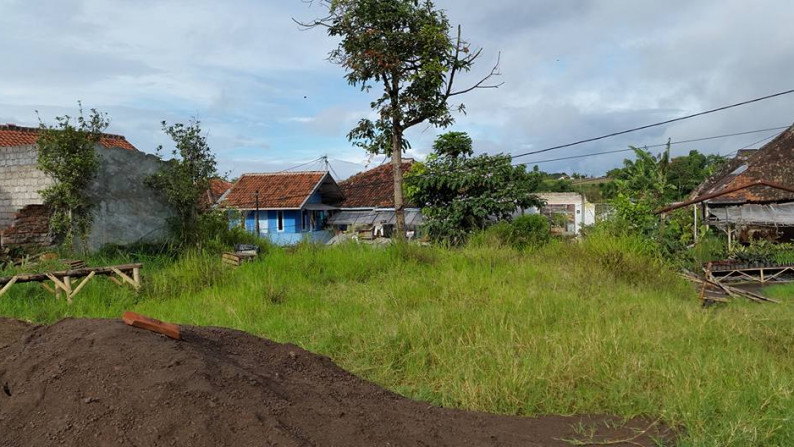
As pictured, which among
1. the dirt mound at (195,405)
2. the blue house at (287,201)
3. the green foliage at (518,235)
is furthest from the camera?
the blue house at (287,201)

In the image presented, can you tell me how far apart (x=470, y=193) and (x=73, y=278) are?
31.1ft

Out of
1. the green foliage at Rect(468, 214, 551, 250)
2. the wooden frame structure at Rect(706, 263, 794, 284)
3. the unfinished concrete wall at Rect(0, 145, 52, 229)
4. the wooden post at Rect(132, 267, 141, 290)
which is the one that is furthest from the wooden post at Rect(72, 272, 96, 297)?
the wooden frame structure at Rect(706, 263, 794, 284)

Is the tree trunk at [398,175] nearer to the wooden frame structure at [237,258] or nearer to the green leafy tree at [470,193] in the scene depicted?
the green leafy tree at [470,193]

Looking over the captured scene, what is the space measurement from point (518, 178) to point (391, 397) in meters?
11.4

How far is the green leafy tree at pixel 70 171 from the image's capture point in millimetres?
10711

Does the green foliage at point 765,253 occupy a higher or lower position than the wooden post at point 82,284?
lower

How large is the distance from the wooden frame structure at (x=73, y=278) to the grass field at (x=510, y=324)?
0.57 feet

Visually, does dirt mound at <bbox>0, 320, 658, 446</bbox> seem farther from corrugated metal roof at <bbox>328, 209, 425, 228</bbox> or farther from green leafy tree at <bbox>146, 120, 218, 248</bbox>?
corrugated metal roof at <bbox>328, 209, 425, 228</bbox>

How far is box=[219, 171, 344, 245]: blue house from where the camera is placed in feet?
91.7

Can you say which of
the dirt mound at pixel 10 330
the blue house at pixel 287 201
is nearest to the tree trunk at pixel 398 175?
the dirt mound at pixel 10 330

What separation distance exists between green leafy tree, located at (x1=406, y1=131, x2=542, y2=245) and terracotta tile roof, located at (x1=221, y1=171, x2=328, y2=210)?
43.7 feet

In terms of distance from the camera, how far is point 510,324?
607 centimetres

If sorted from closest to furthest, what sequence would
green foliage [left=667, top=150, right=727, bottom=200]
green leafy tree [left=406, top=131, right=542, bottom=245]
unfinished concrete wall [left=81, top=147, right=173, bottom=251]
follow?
unfinished concrete wall [left=81, top=147, right=173, bottom=251]
green leafy tree [left=406, top=131, right=542, bottom=245]
green foliage [left=667, top=150, right=727, bottom=200]

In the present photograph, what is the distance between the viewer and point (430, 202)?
15695 millimetres
